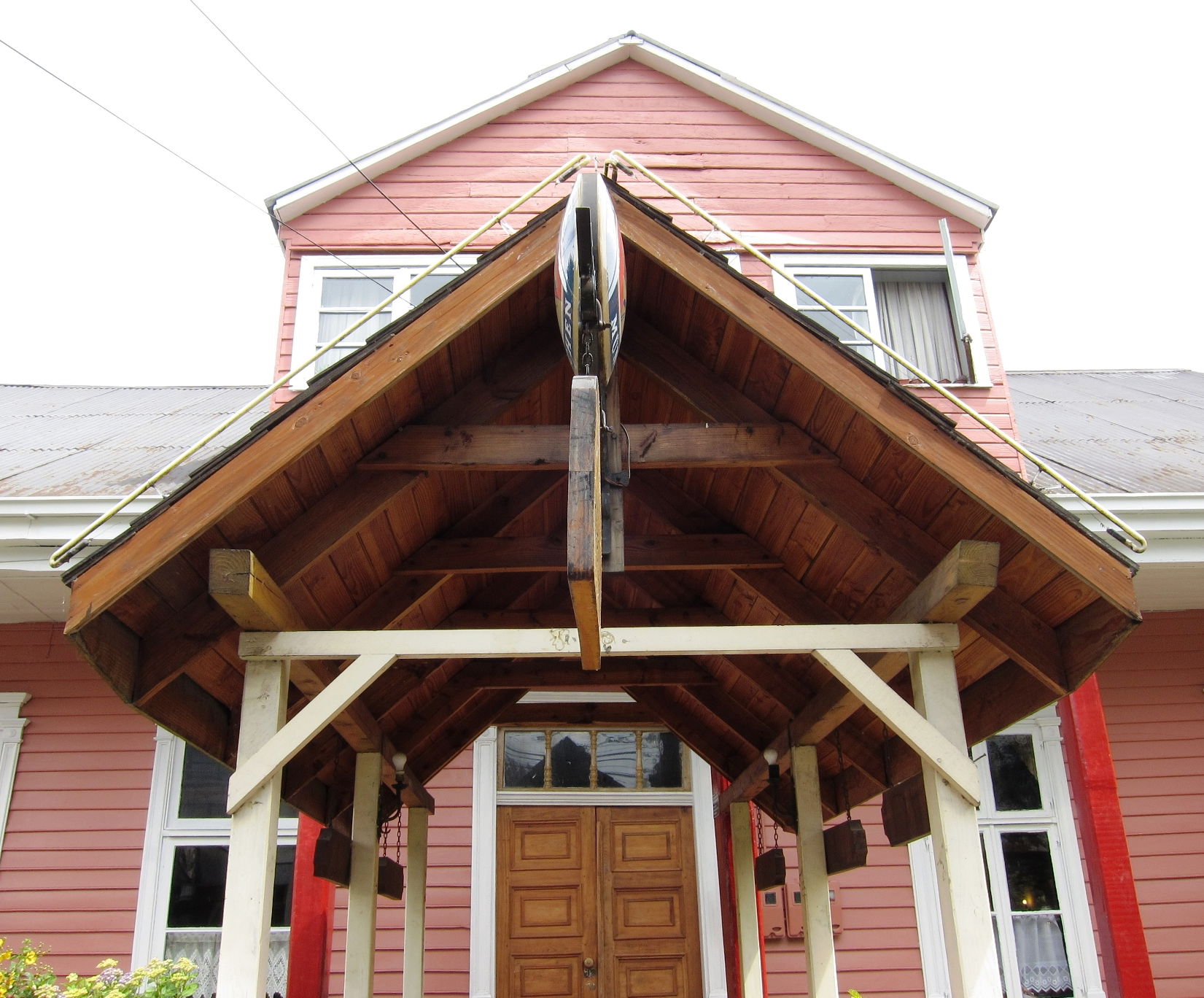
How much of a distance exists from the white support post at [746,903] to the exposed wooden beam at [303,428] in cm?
415

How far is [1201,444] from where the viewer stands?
8.45 m

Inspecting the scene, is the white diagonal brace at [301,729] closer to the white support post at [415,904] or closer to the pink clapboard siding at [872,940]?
the white support post at [415,904]

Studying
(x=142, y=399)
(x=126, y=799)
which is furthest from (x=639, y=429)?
(x=142, y=399)

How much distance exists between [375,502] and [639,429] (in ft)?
3.57

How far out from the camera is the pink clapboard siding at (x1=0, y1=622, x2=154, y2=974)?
293 inches

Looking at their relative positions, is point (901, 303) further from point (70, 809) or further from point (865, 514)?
point (70, 809)

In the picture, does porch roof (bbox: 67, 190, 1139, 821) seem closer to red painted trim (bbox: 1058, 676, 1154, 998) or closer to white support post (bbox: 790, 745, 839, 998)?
white support post (bbox: 790, 745, 839, 998)

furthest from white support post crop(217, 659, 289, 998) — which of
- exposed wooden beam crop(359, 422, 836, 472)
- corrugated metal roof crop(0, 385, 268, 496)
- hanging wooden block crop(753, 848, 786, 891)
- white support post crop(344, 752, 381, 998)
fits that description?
corrugated metal roof crop(0, 385, 268, 496)

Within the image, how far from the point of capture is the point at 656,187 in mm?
8406

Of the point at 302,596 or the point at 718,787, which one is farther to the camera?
the point at 718,787

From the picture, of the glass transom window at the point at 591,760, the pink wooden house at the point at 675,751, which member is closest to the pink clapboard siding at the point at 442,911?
the pink wooden house at the point at 675,751

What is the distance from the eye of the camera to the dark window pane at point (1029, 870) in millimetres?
7855

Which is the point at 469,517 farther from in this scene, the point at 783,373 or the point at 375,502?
the point at 783,373

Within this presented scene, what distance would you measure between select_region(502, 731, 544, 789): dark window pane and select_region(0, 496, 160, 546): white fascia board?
3.30 m
